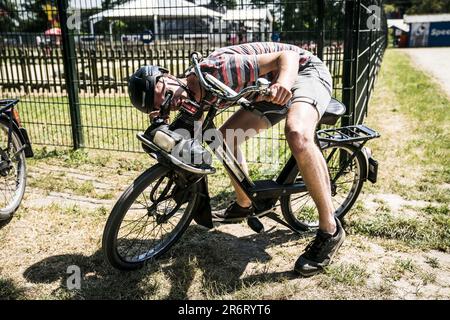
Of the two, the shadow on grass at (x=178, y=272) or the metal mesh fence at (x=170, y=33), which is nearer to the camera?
the shadow on grass at (x=178, y=272)

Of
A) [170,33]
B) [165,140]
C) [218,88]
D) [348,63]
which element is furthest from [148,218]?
[170,33]

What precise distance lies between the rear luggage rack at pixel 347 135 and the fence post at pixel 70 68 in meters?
3.47

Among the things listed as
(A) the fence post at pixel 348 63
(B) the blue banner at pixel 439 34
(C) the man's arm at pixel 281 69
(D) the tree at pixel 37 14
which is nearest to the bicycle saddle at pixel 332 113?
(C) the man's arm at pixel 281 69

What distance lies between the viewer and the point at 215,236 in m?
3.63

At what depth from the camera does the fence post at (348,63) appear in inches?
173

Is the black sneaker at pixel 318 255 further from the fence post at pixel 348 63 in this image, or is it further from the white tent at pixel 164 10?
the white tent at pixel 164 10

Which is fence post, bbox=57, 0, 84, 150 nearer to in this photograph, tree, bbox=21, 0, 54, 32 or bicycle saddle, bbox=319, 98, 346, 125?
tree, bbox=21, 0, 54, 32

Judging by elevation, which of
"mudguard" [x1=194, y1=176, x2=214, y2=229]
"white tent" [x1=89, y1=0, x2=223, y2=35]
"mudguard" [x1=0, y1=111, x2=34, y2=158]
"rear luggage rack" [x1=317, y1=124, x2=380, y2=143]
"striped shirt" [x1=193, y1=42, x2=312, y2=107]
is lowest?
"mudguard" [x1=194, y1=176, x2=214, y2=229]

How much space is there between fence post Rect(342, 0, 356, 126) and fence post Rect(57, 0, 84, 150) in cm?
329

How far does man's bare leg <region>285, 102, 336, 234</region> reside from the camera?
9.43ft

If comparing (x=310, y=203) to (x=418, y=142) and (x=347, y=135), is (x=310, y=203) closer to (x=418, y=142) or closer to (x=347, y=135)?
(x=347, y=135)

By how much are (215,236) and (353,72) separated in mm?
2351

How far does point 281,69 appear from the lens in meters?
2.82

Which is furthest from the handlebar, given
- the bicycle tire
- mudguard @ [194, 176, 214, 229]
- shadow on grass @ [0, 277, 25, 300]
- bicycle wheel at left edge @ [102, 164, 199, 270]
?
shadow on grass @ [0, 277, 25, 300]
